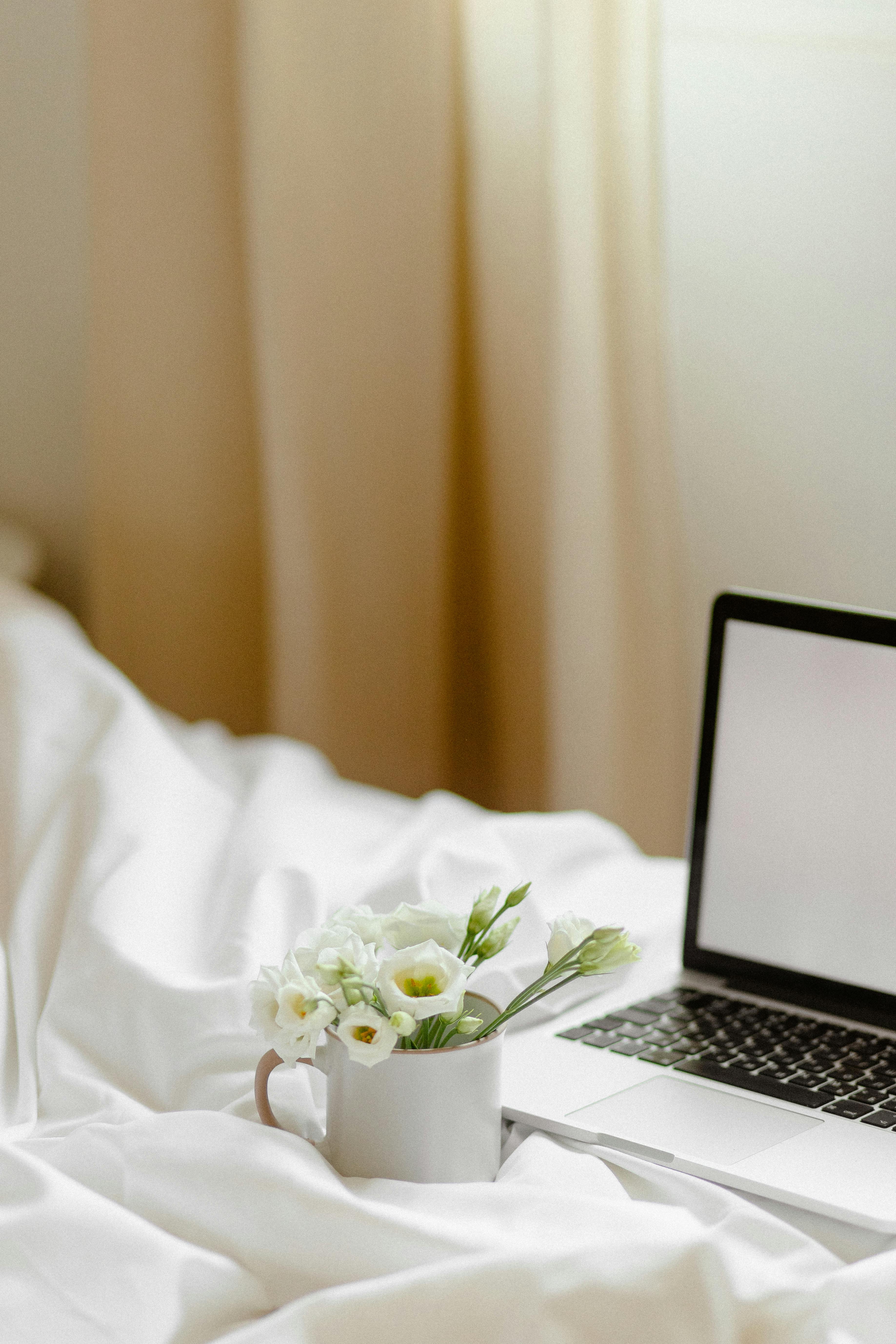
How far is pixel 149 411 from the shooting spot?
5.21 ft

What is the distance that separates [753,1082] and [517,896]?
7.9 inches

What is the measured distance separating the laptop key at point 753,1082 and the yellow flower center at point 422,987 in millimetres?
224

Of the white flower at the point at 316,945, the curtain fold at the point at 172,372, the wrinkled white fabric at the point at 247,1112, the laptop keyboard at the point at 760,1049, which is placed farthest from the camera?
the curtain fold at the point at 172,372

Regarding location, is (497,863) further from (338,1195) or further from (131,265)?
(131,265)

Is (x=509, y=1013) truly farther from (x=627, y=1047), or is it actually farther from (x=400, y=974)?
(x=627, y=1047)

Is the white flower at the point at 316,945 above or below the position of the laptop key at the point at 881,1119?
above

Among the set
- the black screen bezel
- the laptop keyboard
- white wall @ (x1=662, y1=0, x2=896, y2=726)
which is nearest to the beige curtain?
white wall @ (x1=662, y1=0, x2=896, y2=726)

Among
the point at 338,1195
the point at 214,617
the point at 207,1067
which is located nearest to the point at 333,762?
the point at 214,617

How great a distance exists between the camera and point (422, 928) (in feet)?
2.31

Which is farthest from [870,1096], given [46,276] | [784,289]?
[46,276]

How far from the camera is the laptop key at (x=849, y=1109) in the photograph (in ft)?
2.53

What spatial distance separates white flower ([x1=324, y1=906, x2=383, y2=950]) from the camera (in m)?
0.71

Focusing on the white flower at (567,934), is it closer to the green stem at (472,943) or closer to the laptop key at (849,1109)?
the green stem at (472,943)

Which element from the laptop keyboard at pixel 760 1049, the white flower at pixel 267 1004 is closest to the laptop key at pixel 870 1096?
the laptop keyboard at pixel 760 1049
